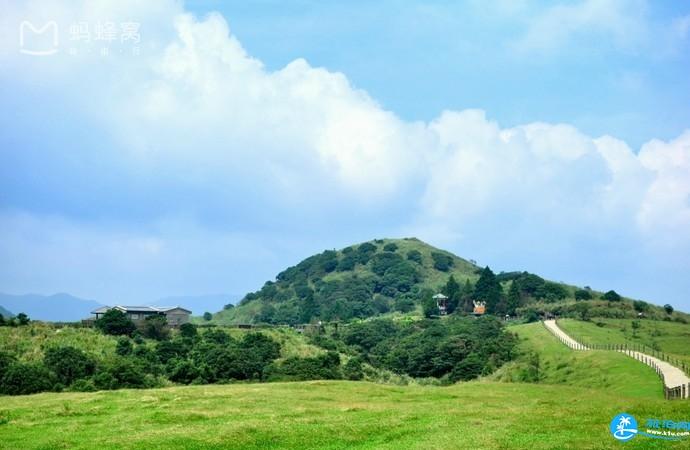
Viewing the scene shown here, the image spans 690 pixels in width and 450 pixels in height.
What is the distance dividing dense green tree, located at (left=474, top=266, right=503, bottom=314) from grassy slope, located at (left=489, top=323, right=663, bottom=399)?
6738 cm

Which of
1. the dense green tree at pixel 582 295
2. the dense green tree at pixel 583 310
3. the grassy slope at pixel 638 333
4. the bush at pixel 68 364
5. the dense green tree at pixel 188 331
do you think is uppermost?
the dense green tree at pixel 582 295

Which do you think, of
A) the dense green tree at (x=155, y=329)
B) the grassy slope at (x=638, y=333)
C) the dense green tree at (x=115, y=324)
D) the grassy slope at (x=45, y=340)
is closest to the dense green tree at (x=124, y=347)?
the grassy slope at (x=45, y=340)

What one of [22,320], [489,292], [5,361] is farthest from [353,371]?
[489,292]

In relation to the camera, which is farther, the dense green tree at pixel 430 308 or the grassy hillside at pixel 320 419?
the dense green tree at pixel 430 308

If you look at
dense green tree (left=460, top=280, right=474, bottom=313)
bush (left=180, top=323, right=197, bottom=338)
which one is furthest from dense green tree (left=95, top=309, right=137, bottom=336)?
dense green tree (left=460, top=280, right=474, bottom=313)

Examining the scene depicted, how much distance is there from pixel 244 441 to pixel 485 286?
536 ft

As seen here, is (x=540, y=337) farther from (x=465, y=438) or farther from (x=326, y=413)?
(x=465, y=438)

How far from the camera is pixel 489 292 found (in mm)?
185875

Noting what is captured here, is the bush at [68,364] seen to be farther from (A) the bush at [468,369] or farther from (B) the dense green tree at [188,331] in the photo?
(A) the bush at [468,369]

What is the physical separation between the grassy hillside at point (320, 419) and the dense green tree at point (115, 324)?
184 feet

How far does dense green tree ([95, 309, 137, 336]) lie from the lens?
109706mm

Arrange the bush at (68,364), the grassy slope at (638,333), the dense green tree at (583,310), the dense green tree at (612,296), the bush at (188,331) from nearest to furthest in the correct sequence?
the bush at (68,364) → the grassy slope at (638,333) → the bush at (188,331) → the dense green tree at (583,310) → the dense green tree at (612,296)

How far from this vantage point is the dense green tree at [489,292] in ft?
600

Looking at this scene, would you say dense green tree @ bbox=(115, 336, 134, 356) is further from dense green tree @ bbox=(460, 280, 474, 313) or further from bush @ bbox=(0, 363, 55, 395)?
dense green tree @ bbox=(460, 280, 474, 313)
